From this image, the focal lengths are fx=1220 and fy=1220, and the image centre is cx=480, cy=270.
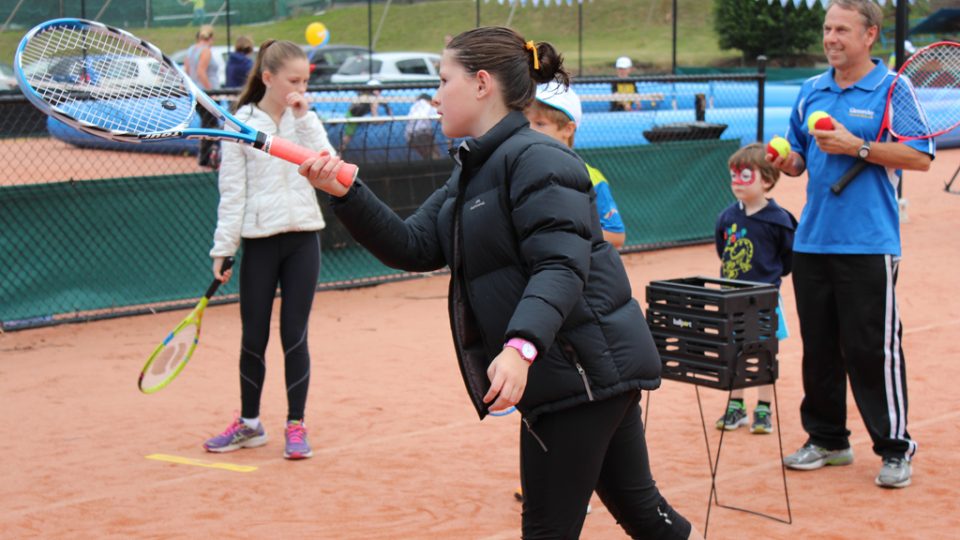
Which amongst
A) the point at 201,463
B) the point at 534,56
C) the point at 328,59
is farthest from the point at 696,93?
the point at 534,56

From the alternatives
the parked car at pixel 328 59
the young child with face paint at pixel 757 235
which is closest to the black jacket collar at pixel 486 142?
the young child with face paint at pixel 757 235

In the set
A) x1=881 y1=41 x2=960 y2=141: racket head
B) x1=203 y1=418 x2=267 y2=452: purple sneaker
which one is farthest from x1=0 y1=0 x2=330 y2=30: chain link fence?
x1=881 y1=41 x2=960 y2=141: racket head

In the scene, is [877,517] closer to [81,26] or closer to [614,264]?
[614,264]

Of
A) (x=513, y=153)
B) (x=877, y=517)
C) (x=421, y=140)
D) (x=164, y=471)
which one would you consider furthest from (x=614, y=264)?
(x=421, y=140)

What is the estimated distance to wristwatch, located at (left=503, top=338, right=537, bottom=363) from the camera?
112 inches

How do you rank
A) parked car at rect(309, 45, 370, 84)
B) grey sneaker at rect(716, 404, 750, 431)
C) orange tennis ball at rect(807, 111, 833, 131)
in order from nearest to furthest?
orange tennis ball at rect(807, 111, 833, 131)
grey sneaker at rect(716, 404, 750, 431)
parked car at rect(309, 45, 370, 84)

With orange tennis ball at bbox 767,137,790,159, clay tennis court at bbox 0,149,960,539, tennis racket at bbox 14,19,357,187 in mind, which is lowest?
clay tennis court at bbox 0,149,960,539

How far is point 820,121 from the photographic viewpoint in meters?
5.05

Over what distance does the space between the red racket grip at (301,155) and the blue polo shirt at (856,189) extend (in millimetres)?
2720

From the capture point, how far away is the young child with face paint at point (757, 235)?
6.05 meters

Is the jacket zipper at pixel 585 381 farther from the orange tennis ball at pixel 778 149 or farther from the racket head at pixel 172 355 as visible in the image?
the racket head at pixel 172 355

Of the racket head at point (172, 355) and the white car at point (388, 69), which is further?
the white car at point (388, 69)

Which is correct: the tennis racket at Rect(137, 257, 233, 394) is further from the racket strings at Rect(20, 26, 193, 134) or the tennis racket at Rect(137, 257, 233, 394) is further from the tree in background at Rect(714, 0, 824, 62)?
the tree in background at Rect(714, 0, 824, 62)

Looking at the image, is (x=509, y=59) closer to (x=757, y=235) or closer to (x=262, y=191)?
(x=262, y=191)
